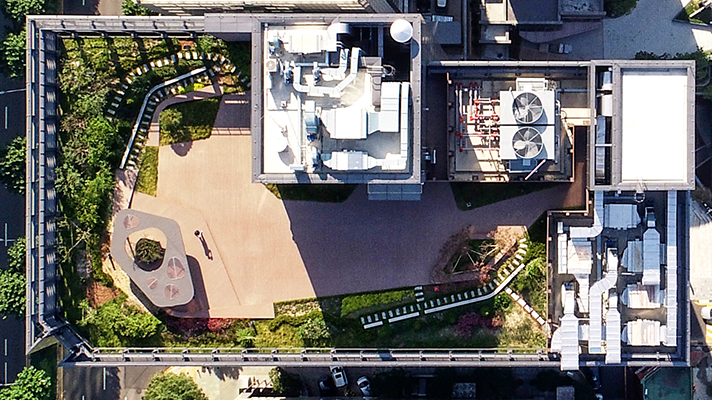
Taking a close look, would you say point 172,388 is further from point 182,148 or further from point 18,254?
point 182,148

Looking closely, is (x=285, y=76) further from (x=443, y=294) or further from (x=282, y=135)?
(x=443, y=294)

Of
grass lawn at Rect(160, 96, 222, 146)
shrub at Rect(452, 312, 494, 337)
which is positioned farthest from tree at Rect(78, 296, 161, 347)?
shrub at Rect(452, 312, 494, 337)

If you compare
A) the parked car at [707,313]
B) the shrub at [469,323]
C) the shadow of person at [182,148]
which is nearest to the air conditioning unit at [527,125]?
the shrub at [469,323]

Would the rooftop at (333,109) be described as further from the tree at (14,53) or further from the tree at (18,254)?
the tree at (18,254)

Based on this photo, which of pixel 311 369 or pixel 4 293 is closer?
pixel 4 293

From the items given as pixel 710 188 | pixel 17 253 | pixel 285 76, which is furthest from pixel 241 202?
pixel 710 188

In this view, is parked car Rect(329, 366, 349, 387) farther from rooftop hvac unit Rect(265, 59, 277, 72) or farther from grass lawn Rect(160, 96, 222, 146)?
rooftop hvac unit Rect(265, 59, 277, 72)
